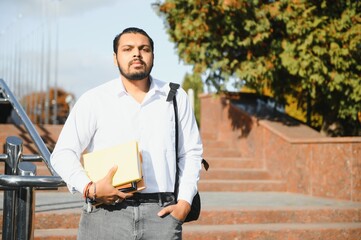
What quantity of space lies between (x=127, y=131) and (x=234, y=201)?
431cm

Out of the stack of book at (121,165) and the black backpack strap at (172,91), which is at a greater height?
the black backpack strap at (172,91)

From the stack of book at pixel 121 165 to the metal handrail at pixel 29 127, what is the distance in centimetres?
42

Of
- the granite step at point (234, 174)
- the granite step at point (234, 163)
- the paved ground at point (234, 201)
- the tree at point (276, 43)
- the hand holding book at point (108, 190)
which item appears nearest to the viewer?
the hand holding book at point (108, 190)

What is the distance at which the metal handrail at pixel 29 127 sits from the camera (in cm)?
279

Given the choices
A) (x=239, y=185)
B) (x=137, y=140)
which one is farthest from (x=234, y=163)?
(x=137, y=140)

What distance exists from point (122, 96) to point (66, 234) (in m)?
2.77

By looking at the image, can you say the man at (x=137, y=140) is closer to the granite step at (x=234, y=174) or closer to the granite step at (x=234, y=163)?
the granite step at (x=234, y=174)

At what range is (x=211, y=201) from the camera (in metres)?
6.29

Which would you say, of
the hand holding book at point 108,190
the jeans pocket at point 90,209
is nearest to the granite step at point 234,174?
the jeans pocket at point 90,209

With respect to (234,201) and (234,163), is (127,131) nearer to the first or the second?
(234,201)

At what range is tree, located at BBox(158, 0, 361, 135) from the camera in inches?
302

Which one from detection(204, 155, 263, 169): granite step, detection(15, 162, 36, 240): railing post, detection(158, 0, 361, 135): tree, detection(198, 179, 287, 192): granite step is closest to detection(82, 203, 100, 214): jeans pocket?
detection(15, 162, 36, 240): railing post

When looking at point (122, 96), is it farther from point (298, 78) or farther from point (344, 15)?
point (298, 78)

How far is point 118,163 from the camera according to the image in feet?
6.77
